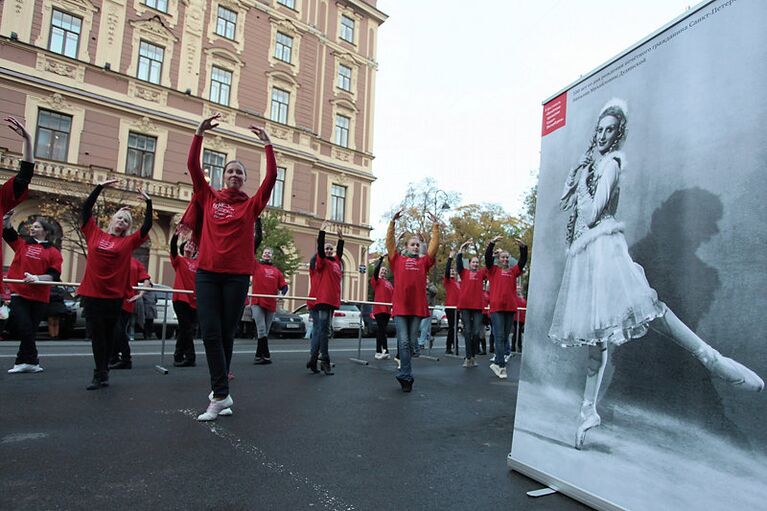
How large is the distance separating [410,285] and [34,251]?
16.0 feet

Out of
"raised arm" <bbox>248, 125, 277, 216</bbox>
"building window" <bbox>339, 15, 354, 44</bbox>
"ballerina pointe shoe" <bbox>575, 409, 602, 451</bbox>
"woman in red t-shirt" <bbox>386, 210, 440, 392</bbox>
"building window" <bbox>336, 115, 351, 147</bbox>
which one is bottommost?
"ballerina pointe shoe" <bbox>575, 409, 602, 451</bbox>

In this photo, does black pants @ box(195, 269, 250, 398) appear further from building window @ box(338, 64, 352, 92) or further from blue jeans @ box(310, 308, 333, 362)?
building window @ box(338, 64, 352, 92)

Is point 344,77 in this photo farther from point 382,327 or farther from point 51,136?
point 382,327

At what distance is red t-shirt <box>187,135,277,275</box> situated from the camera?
4.35 m

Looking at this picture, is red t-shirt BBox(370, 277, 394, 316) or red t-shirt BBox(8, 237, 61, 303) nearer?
red t-shirt BBox(8, 237, 61, 303)

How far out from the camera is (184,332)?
7.89 metres

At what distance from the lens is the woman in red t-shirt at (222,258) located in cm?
434

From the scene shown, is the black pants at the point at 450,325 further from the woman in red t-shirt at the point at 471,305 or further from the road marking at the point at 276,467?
the road marking at the point at 276,467

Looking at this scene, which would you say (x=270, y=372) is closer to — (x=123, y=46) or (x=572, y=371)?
(x=572, y=371)

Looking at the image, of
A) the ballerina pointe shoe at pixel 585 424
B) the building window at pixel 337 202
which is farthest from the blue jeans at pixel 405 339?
the building window at pixel 337 202

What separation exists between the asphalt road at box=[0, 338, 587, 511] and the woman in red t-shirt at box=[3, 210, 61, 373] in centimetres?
34

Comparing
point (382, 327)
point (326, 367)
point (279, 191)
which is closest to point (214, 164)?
point (279, 191)

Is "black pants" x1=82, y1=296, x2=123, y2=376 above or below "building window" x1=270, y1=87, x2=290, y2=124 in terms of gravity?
below

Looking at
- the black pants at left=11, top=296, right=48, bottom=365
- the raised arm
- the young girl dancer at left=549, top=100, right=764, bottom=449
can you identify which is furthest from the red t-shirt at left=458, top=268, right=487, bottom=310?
the black pants at left=11, top=296, right=48, bottom=365
